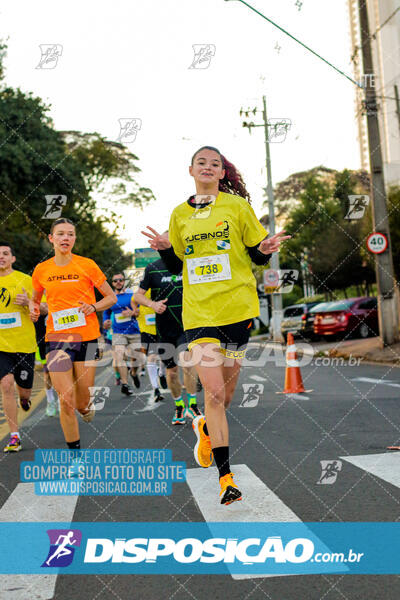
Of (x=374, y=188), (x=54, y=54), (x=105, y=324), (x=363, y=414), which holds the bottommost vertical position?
(x=363, y=414)

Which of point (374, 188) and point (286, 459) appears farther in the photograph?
point (374, 188)

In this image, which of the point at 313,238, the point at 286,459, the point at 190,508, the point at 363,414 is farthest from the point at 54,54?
the point at 313,238

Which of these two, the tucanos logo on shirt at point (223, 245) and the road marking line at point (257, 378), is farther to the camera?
the road marking line at point (257, 378)

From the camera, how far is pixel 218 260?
16.6 ft

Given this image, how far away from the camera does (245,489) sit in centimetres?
523

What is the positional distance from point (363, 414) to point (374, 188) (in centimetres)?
1088

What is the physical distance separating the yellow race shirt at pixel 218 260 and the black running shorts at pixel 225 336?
0.13ft

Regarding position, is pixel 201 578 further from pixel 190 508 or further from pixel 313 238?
pixel 313 238

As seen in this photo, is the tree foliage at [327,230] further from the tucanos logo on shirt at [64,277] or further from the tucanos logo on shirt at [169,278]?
→ the tucanos logo on shirt at [64,277]

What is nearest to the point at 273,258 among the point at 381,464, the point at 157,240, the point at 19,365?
the point at 19,365

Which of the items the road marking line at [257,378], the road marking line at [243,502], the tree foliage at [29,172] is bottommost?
the road marking line at [257,378]
